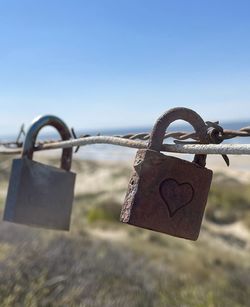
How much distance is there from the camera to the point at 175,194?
1500 millimetres

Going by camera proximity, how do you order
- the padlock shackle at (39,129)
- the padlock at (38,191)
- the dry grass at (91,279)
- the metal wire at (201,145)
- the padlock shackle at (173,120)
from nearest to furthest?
the metal wire at (201,145) < the padlock shackle at (173,120) < the padlock at (38,191) < the padlock shackle at (39,129) < the dry grass at (91,279)

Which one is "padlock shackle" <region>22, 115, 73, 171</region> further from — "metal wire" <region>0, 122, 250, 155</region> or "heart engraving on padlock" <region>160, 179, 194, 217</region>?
"heart engraving on padlock" <region>160, 179, 194, 217</region>

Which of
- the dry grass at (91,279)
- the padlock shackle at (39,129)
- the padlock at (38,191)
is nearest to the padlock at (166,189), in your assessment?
the padlock at (38,191)

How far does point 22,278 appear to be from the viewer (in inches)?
138

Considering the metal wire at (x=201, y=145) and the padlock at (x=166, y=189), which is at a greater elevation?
the metal wire at (x=201, y=145)

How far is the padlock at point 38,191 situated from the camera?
2.24m

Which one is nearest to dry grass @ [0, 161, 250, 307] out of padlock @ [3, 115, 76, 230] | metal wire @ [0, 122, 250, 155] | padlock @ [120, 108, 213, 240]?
padlock @ [3, 115, 76, 230]

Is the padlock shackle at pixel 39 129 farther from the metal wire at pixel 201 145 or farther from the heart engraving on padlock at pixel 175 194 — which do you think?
the heart engraving on padlock at pixel 175 194

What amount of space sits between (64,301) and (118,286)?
2.80 ft

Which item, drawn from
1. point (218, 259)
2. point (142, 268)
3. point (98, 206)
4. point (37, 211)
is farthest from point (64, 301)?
point (98, 206)

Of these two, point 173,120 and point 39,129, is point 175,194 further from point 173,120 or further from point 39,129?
point 39,129

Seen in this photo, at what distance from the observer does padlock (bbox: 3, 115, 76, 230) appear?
88.2 inches

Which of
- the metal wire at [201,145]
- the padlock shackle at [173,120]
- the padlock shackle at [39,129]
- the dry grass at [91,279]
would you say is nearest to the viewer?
the metal wire at [201,145]

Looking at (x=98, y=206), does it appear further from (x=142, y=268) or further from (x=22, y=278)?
(x=22, y=278)
